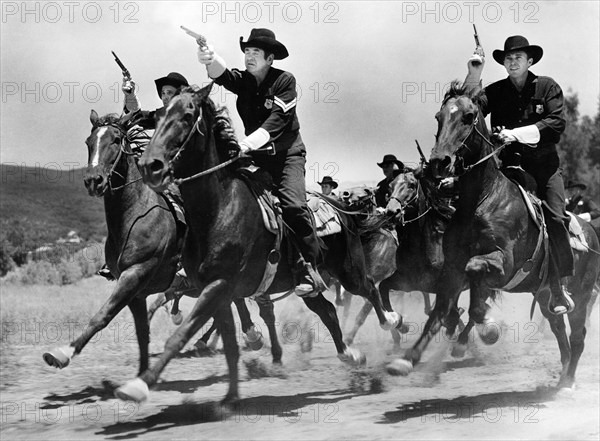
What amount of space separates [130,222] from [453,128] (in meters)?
3.46

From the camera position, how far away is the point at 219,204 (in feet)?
24.8

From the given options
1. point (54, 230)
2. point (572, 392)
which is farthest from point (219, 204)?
point (54, 230)

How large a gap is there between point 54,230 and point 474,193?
18.7 metres

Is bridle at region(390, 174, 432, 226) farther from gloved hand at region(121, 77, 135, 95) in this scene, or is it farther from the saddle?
gloved hand at region(121, 77, 135, 95)

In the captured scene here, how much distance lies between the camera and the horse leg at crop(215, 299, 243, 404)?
7.92 meters

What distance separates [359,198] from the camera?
12.0 meters

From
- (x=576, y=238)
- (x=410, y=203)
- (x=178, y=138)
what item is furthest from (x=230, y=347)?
(x=576, y=238)

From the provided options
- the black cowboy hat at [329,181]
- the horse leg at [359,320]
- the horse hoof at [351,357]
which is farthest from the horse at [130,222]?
the black cowboy hat at [329,181]

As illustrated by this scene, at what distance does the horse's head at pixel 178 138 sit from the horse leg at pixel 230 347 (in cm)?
150

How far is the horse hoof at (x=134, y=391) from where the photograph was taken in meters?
6.35

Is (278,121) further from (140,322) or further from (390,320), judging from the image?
(390,320)

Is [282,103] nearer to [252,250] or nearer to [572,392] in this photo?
[252,250]

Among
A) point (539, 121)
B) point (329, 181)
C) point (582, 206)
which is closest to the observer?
point (539, 121)

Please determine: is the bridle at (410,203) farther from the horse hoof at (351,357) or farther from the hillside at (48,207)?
the hillside at (48,207)
